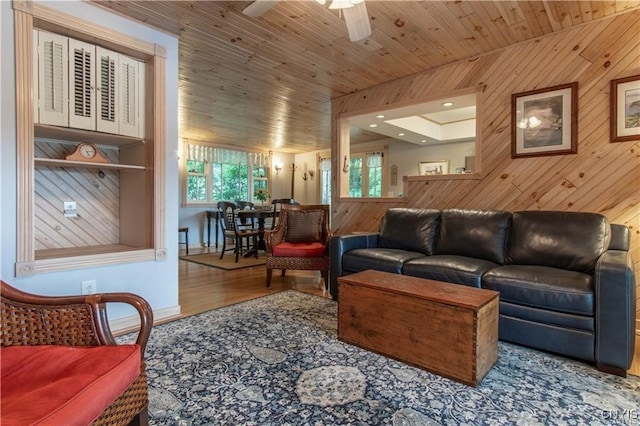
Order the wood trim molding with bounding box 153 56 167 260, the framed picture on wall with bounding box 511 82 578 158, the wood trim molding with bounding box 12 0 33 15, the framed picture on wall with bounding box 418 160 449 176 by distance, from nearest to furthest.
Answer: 1. the wood trim molding with bounding box 12 0 33 15
2. the wood trim molding with bounding box 153 56 167 260
3. the framed picture on wall with bounding box 511 82 578 158
4. the framed picture on wall with bounding box 418 160 449 176

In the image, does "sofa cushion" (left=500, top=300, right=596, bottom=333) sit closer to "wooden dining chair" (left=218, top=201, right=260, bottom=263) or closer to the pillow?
the pillow

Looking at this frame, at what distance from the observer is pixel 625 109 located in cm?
257

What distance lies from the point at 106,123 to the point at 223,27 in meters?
1.21

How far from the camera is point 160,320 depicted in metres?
2.71

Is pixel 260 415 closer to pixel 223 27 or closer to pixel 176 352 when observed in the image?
pixel 176 352

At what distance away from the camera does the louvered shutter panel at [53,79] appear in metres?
2.23

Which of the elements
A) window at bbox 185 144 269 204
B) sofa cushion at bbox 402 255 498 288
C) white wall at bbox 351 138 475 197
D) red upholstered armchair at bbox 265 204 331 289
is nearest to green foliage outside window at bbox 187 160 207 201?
window at bbox 185 144 269 204

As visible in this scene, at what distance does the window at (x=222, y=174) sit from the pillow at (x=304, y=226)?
4097 millimetres

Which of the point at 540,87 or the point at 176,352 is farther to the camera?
the point at 540,87

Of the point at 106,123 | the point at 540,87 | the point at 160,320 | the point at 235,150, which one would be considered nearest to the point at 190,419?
the point at 160,320

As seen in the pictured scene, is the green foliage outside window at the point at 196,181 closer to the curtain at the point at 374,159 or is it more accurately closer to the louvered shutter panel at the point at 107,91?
the curtain at the point at 374,159

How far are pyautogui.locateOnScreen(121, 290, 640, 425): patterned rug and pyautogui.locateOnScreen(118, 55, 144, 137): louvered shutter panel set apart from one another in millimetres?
1621

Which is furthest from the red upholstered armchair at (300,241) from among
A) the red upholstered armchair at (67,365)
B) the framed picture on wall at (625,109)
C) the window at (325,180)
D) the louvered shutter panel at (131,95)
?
the window at (325,180)

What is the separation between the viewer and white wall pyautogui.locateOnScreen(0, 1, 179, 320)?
204cm
